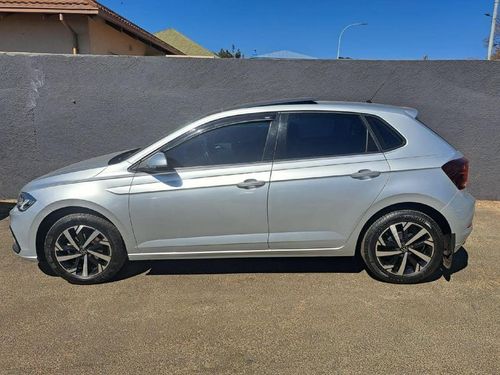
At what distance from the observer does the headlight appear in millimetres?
3428

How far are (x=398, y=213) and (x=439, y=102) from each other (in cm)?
343

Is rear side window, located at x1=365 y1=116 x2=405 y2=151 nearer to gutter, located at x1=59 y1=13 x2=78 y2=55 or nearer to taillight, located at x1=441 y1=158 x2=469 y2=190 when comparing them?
taillight, located at x1=441 y1=158 x2=469 y2=190

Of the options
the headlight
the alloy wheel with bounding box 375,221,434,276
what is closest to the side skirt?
the alloy wheel with bounding box 375,221,434,276

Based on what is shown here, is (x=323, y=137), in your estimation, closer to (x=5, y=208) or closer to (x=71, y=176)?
(x=71, y=176)

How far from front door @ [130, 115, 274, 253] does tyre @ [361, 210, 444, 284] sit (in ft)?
3.26

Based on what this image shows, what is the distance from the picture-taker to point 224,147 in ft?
11.2

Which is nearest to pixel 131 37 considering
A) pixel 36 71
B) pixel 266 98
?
pixel 36 71

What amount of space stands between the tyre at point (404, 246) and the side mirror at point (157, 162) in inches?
75.2

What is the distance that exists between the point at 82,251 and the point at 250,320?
1.68m

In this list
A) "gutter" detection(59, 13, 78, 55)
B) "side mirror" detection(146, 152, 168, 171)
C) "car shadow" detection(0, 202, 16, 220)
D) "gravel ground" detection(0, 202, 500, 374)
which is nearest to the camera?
"gravel ground" detection(0, 202, 500, 374)

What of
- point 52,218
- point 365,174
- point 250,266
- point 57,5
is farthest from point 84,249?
point 57,5

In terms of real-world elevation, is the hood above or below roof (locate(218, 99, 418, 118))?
below

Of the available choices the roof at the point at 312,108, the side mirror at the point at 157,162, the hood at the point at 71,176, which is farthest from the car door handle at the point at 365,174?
the hood at the point at 71,176

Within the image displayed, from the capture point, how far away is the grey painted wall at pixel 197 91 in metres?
5.84
